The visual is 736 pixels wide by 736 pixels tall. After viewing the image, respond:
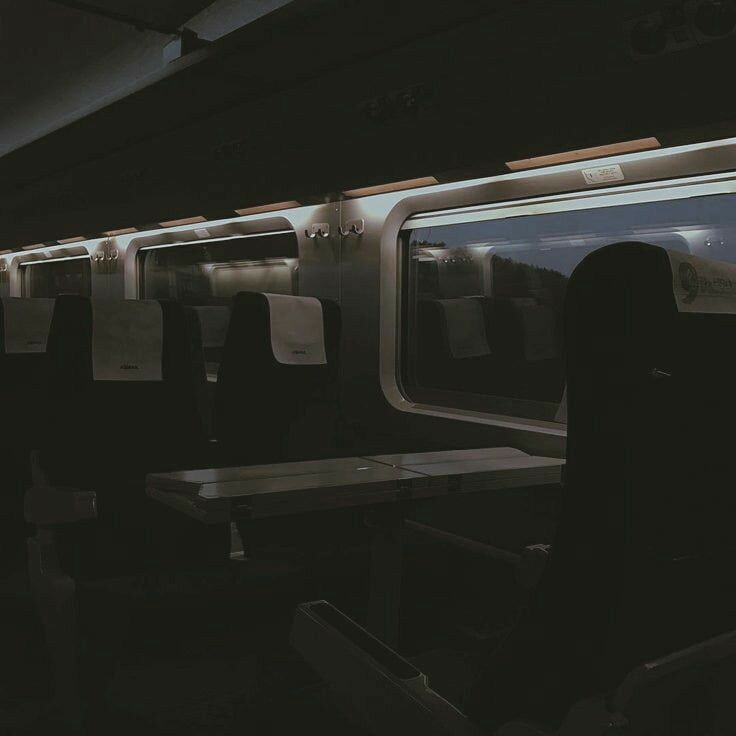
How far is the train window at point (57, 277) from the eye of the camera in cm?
604

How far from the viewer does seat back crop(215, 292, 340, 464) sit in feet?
8.20

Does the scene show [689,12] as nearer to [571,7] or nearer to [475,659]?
[571,7]

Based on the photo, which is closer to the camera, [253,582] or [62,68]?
[253,582]

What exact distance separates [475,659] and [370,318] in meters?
1.51

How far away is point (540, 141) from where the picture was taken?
2.46 metres

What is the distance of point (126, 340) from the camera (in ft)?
8.05

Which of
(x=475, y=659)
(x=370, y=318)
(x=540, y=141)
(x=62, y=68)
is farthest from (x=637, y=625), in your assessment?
(x=62, y=68)

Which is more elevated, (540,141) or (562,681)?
(540,141)

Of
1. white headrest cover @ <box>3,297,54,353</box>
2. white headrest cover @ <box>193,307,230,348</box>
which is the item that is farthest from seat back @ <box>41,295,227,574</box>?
white headrest cover @ <box>193,307,230,348</box>

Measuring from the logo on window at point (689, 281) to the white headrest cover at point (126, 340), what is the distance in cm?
187

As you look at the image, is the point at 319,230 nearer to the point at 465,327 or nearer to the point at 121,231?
the point at 465,327

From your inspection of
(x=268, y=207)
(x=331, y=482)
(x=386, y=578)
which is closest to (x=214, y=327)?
(x=268, y=207)

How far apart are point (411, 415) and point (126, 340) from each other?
1.27 meters

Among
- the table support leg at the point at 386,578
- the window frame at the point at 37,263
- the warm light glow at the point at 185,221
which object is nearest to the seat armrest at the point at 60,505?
the table support leg at the point at 386,578
